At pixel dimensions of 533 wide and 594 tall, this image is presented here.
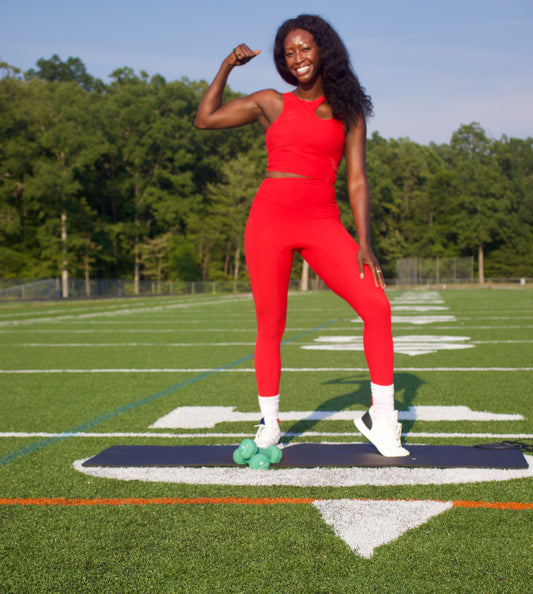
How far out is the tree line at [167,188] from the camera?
4262 centimetres

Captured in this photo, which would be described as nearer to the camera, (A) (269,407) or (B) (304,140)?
(B) (304,140)

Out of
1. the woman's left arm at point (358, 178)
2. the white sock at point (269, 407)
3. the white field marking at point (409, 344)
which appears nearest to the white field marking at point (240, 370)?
the white field marking at point (409, 344)

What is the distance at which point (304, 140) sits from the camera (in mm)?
2975

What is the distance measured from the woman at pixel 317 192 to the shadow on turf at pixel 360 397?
78cm

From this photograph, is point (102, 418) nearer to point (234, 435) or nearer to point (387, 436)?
point (234, 435)

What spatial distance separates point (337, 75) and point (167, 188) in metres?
55.9

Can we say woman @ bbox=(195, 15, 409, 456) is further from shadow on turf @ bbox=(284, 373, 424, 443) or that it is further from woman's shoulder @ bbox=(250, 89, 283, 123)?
shadow on turf @ bbox=(284, 373, 424, 443)

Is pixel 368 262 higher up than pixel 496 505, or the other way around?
pixel 368 262

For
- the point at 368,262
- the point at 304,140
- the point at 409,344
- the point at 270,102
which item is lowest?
the point at 409,344

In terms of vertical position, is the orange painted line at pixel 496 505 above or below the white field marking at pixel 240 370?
above

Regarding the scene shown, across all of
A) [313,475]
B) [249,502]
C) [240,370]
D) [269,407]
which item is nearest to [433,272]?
[240,370]

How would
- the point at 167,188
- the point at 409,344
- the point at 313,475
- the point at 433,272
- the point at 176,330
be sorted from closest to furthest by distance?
the point at 313,475 → the point at 409,344 → the point at 176,330 → the point at 433,272 → the point at 167,188

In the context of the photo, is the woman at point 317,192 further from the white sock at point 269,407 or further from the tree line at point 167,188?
the tree line at point 167,188

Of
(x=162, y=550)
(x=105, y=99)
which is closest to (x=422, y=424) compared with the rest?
(x=162, y=550)
